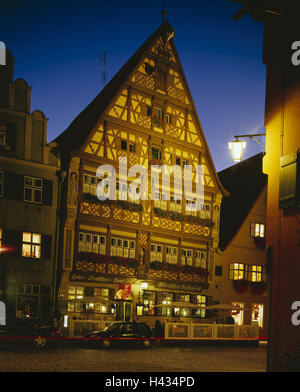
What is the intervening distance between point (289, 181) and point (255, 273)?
27.5 m

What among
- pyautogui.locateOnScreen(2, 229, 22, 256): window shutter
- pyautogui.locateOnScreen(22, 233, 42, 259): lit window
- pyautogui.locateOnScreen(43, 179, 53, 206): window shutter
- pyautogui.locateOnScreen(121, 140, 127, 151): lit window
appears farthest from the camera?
pyautogui.locateOnScreen(121, 140, 127, 151): lit window

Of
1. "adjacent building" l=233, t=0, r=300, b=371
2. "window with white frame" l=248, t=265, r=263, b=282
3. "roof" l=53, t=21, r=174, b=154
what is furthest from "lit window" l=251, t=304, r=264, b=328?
"adjacent building" l=233, t=0, r=300, b=371

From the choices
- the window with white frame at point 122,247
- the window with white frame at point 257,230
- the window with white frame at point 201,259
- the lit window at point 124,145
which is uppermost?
the lit window at point 124,145

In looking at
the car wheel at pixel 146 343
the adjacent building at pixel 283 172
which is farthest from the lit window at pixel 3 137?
the adjacent building at pixel 283 172

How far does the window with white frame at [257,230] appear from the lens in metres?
39.8

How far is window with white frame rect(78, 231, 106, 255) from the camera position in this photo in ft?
105

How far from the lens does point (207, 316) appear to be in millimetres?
37188

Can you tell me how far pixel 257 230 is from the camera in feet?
131

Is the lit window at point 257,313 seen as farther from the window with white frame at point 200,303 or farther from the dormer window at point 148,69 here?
the dormer window at point 148,69

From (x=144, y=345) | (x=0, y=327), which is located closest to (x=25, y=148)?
(x=0, y=327)

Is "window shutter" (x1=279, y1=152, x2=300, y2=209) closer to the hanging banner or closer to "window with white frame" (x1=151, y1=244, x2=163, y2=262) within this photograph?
the hanging banner

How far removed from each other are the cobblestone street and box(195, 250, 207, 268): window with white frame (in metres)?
14.3

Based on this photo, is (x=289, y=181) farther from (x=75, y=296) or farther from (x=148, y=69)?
(x=148, y=69)
